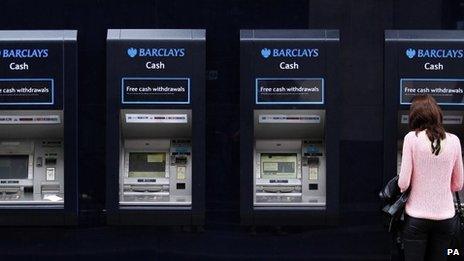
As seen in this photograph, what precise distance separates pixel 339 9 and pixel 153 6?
63.3 inches

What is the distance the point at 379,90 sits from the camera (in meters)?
6.73

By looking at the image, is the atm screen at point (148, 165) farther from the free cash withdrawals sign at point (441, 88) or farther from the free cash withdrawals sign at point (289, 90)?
the free cash withdrawals sign at point (441, 88)

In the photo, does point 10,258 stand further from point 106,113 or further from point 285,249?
point 285,249

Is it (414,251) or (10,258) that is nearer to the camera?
(414,251)

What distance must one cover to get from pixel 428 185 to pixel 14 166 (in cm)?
340

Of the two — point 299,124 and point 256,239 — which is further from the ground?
point 299,124

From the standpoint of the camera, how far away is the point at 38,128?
6.62 metres

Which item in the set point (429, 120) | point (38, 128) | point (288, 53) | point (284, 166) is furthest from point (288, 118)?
point (38, 128)

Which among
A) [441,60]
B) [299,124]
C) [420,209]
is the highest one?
[441,60]

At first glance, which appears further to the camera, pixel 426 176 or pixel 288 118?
pixel 288 118

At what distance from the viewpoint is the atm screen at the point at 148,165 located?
6.59m

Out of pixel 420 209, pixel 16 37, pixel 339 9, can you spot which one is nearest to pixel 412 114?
pixel 420 209

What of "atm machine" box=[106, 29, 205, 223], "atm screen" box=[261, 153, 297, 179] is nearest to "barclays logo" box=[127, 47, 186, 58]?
"atm machine" box=[106, 29, 205, 223]

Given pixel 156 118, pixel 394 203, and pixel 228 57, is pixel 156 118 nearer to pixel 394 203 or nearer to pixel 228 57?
pixel 228 57
